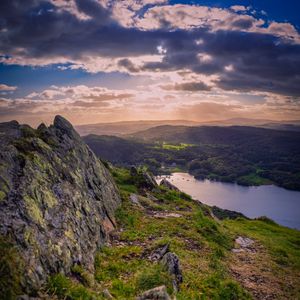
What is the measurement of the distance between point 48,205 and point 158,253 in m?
7.51

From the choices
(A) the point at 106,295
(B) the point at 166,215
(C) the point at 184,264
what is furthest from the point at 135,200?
(A) the point at 106,295

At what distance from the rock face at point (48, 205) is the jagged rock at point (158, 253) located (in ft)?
11.1

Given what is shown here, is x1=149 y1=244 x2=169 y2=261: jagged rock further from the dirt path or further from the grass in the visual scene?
the grass

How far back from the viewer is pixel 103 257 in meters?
15.5

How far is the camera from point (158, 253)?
55.0 ft

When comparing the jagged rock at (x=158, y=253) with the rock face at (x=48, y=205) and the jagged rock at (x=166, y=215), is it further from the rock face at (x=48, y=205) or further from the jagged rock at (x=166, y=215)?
the jagged rock at (x=166, y=215)

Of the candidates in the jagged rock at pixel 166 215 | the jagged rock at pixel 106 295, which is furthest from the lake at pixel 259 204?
the jagged rock at pixel 106 295

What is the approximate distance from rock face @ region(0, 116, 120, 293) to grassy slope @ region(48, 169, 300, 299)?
0.94 m

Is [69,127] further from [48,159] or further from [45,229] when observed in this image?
[45,229]

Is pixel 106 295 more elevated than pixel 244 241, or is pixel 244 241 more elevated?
pixel 106 295

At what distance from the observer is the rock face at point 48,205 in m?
10.0

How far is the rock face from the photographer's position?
10.0 meters

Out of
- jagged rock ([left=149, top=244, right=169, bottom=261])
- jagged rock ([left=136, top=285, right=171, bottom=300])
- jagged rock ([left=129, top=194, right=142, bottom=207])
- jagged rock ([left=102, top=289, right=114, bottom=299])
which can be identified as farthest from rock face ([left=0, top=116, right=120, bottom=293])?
jagged rock ([left=129, top=194, right=142, bottom=207])

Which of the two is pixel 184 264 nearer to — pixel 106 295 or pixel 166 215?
pixel 106 295
